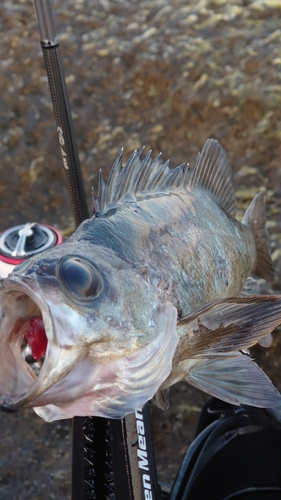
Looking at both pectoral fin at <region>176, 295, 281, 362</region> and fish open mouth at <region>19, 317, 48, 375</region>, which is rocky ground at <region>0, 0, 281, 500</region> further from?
fish open mouth at <region>19, 317, 48, 375</region>

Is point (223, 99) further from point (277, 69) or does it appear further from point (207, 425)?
A: point (207, 425)

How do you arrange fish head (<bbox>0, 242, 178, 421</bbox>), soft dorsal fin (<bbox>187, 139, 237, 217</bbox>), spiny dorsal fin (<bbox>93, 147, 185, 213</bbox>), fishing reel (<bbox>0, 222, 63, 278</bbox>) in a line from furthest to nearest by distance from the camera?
fishing reel (<bbox>0, 222, 63, 278</bbox>) → soft dorsal fin (<bbox>187, 139, 237, 217</bbox>) → spiny dorsal fin (<bbox>93, 147, 185, 213</bbox>) → fish head (<bbox>0, 242, 178, 421</bbox>)

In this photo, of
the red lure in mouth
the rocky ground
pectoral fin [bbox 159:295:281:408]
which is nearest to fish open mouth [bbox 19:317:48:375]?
the red lure in mouth

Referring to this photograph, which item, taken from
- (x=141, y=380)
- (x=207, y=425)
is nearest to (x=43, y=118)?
(x=207, y=425)

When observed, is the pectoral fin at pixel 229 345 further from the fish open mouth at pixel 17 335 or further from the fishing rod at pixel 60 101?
the fishing rod at pixel 60 101

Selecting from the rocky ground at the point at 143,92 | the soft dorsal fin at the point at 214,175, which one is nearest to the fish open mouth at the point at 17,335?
the soft dorsal fin at the point at 214,175

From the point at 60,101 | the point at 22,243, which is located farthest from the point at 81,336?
the point at 22,243

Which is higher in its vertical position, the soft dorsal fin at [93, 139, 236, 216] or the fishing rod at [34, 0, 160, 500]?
the soft dorsal fin at [93, 139, 236, 216]

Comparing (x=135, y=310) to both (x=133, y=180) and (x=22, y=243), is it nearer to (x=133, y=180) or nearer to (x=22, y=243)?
(x=133, y=180)
